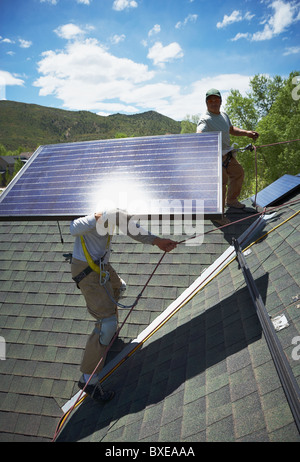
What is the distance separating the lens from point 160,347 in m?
3.65

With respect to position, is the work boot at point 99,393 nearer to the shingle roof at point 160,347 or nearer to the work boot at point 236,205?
the shingle roof at point 160,347

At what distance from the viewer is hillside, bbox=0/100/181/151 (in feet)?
472

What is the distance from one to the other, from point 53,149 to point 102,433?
4.71 m

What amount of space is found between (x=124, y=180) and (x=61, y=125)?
177 m

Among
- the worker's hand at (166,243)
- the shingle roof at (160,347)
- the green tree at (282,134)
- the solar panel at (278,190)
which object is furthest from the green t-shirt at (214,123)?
the green tree at (282,134)

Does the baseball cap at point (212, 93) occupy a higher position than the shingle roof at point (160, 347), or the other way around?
the baseball cap at point (212, 93)

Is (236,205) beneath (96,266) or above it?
above

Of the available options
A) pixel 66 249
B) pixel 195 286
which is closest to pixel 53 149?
pixel 66 249

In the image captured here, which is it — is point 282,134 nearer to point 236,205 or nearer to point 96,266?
point 236,205

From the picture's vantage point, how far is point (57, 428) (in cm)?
369

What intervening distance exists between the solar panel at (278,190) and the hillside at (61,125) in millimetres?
137479

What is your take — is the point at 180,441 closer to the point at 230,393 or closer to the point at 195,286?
the point at 230,393

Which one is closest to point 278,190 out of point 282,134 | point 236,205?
point 236,205

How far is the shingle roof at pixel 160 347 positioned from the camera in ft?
7.22
